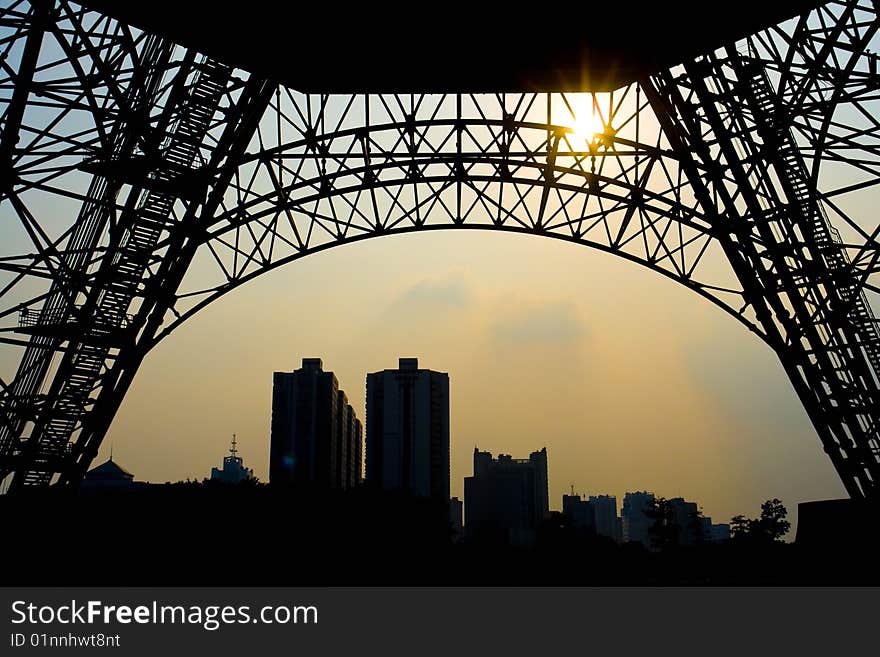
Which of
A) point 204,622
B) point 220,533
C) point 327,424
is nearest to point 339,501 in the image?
point 220,533

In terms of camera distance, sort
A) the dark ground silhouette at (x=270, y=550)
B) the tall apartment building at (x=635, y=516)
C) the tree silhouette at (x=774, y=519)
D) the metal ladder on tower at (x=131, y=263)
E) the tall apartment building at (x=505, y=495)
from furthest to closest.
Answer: the tall apartment building at (x=635, y=516) → the tall apartment building at (x=505, y=495) → the tree silhouette at (x=774, y=519) → the metal ladder on tower at (x=131, y=263) → the dark ground silhouette at (x=270, y=550)

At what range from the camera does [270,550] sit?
15.0m

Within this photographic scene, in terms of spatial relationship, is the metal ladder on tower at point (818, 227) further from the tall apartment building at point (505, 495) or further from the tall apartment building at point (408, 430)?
the tall apartment building at point (505, 495)

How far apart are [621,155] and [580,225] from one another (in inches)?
94.3

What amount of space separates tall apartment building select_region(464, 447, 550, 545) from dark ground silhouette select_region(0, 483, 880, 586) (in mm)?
76359

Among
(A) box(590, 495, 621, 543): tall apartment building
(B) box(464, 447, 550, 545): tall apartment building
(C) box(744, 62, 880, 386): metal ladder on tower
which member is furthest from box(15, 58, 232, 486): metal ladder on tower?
(A) box(590, 495, 621, 543): tall apartment building

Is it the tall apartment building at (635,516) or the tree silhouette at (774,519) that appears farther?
the tall apartment building at (635,516)

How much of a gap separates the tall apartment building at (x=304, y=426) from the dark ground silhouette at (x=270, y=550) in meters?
45.2

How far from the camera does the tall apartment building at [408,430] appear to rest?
218ft

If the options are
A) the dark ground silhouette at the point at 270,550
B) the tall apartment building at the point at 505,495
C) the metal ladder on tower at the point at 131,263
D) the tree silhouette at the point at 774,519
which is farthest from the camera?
the tall apartment building at the point at 505,495

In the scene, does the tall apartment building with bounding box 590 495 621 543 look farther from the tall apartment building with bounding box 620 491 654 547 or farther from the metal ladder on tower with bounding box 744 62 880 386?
the metal ladder on tower with bounding box 744 62 880 386

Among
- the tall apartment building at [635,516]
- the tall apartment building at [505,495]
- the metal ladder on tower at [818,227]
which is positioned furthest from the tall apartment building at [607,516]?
the metal ladder on tower at [818,227]

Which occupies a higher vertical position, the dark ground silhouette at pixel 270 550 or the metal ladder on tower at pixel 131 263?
the metal ladder on tower at pixel 131 263

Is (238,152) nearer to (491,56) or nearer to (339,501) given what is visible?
(491,56)
